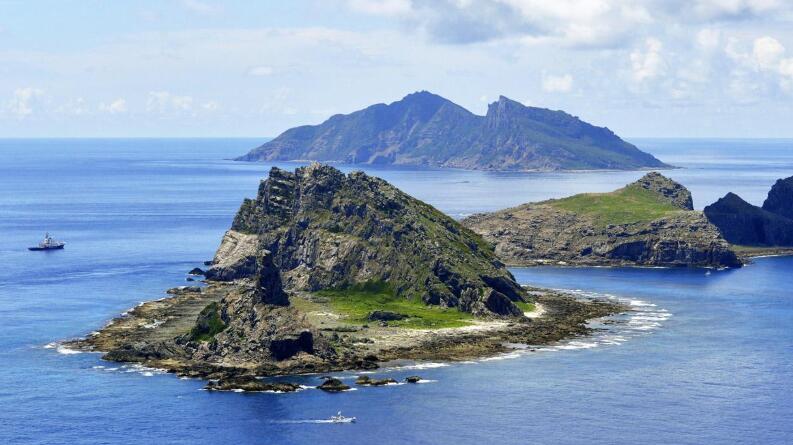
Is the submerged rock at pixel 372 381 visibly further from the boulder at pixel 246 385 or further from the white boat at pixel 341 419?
the white boat at pixel 341 419

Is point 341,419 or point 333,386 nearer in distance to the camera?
point 341,419

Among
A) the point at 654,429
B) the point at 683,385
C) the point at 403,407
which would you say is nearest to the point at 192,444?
the point at 403,407

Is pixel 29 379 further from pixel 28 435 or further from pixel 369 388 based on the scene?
pixel 369 388

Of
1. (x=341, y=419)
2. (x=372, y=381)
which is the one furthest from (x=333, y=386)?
(x=341, y=419)

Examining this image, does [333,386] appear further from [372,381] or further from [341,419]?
[341,419]

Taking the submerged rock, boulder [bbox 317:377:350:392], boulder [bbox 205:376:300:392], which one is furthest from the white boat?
the submerged rock

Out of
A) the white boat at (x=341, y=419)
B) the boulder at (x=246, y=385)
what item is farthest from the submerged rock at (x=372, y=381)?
the white boat at (x=341, y=419)

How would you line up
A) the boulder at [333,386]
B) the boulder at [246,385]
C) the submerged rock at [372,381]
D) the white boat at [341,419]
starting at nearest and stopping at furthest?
the white boat at [341,419], the boulder at [333,386], the boulder at [246,385], the submerged rock at [372,381]

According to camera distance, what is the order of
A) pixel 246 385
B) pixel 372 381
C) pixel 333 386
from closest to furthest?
1. pixel 333 386
2. pixel 246 385
3. pixel 372 381

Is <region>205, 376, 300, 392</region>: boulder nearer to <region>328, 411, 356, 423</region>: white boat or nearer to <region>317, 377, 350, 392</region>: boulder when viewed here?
<region>317, 377, 350, 392</region>: boulder

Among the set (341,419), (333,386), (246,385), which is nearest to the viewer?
(341,419)

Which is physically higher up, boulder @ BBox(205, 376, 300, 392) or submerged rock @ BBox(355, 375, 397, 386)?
submerged rock @ BBox(355, 375, 397, 386)
